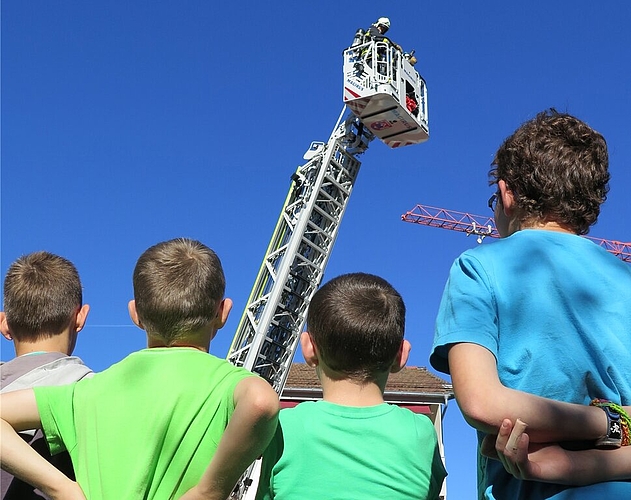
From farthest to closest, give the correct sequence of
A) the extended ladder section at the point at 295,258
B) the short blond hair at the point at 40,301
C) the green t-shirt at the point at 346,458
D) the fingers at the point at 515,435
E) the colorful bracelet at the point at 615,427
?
the extended ladder section at the point at 295,258 → the short blond hair at the point at 40,301 → the green t-shirt at the point at 346,458 → the colorful bracelet at the point at 615,427 → the fingers at the point at 515,435

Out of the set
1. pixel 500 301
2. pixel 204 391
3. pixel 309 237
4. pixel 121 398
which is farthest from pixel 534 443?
pixel 309 237

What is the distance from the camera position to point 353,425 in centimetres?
226

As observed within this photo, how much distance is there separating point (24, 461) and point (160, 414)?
1.28 feet

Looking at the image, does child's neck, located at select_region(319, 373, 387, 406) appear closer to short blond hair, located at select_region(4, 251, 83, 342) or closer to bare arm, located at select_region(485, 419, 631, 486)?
bare arm, located at select_region(485, 419, 631, 486)

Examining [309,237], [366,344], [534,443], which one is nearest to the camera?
[534,443]

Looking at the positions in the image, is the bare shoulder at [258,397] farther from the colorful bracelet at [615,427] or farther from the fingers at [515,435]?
the colorful bracelet at [615,427]

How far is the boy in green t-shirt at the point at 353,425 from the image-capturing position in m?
2.21

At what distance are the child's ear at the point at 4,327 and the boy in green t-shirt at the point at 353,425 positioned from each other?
1169 mm

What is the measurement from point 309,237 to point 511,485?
56.0 ft

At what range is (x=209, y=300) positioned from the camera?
2.38 meters

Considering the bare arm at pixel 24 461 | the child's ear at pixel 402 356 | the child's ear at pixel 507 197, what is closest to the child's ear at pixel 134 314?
the bare arm at pixel 24 461

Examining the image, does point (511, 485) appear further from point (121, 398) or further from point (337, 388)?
point (121, 398)

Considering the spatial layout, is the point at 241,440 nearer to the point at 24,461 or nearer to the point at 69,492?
the point at 69,492

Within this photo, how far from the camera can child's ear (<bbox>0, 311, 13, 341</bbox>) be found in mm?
2884
